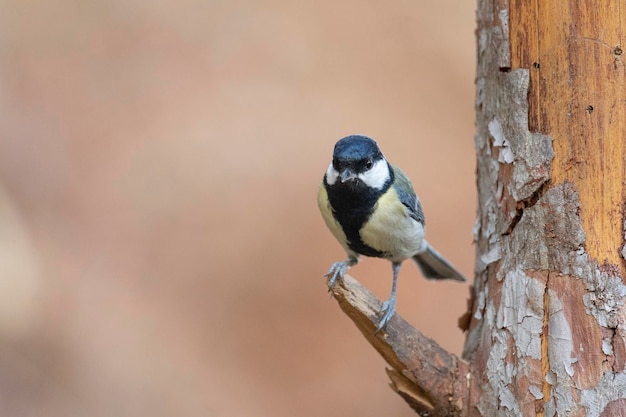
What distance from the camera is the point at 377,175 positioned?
2250 mm

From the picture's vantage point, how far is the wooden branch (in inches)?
82.1

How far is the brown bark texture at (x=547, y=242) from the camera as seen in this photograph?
5.99ft

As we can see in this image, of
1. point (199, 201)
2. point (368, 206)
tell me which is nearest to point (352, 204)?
point (368, 206)

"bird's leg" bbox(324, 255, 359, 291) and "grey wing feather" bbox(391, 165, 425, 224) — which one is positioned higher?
"grey wing feather" bbox(391, 165, 425, 224)

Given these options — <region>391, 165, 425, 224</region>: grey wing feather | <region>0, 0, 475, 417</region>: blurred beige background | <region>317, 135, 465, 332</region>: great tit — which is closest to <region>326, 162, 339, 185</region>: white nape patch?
<region>317, 135, 465, 332</region>: great tit

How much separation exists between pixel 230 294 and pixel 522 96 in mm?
2424

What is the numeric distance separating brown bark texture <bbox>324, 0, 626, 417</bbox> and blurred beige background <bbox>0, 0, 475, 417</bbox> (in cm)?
185

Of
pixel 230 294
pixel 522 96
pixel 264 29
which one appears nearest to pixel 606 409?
pixel 522 96

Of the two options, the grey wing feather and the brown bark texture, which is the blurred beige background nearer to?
the grey wing feather

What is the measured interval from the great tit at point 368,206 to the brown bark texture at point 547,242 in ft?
0.84

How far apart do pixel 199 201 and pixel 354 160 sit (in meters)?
Result: 2.13

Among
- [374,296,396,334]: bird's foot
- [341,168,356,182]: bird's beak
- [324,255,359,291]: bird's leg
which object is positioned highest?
[341,168,356,182]: bird's beak

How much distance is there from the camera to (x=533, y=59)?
196 centimetres

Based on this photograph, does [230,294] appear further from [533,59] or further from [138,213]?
[533,59]
